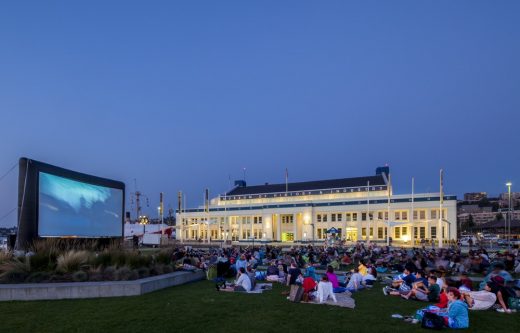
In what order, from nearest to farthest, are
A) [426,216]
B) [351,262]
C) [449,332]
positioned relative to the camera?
[449,332] → [351,262] → [426,216]

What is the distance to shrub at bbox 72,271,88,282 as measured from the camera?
14.7m

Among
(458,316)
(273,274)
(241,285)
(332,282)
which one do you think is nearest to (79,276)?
(241,285)

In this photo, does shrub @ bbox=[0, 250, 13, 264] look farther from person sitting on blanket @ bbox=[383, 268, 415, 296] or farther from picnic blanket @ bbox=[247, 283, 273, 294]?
person sitting on blanket @ bbox=[383, 268, 415, 296]

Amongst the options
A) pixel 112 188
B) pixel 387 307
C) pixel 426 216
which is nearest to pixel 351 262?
pixel 387 307

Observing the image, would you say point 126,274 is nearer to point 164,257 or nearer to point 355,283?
point 164,257

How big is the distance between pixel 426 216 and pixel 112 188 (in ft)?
172

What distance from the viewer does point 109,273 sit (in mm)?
15438

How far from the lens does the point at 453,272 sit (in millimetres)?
21969

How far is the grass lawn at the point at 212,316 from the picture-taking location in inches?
388

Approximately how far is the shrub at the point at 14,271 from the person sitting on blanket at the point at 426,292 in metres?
12.7

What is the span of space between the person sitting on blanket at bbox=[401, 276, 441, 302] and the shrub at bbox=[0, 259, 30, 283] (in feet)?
41.7

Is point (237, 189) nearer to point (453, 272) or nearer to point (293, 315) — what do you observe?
point (453, 272)

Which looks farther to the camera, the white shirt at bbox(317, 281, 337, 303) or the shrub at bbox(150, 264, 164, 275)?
the shrub at bbox(150, 264, 164, 275)

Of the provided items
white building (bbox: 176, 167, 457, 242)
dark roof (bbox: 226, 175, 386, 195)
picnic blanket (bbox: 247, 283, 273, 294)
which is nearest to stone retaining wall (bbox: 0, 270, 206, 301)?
picnic blanket (bbox: 247, 283, 273, 294)
